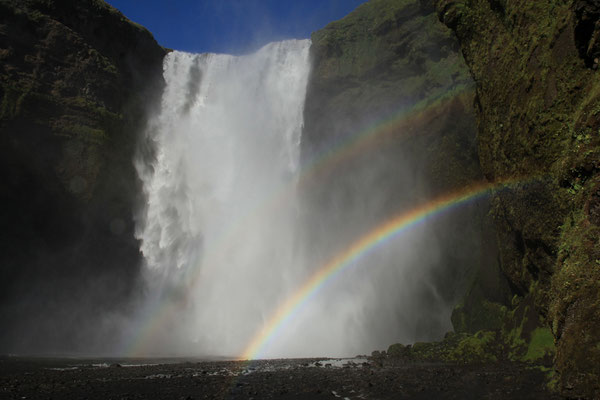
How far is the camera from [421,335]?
26062 millimetres

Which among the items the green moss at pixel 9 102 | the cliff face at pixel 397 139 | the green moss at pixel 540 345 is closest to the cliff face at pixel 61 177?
the green moss at pixel 9 102

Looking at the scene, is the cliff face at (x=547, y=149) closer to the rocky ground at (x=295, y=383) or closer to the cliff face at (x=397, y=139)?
the rocky ground at (x=295, y=383)

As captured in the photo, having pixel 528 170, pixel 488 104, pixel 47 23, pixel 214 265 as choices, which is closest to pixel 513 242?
pixel 528 170

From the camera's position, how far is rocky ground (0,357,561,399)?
1002 centimetres

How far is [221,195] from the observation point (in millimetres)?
42812

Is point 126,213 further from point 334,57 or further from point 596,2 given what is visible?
point 596,2

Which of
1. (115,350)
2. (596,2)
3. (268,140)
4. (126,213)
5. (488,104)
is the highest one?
(268,140)

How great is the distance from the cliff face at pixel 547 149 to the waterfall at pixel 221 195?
76.1 feet

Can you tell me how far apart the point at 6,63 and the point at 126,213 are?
50.4 feet

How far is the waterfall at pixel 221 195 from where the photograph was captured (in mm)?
36375

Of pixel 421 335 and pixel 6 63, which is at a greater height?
pixel 6 63

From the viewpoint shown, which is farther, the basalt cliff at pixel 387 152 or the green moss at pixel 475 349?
the green moss at pixel 475 349

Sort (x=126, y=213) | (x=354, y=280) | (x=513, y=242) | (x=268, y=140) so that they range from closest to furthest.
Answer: (x=513, y=242) < (x=354, y=280) < (x=126, y=213) < (x=268, y=140)

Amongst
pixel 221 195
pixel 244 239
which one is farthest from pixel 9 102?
pixel 244 239
